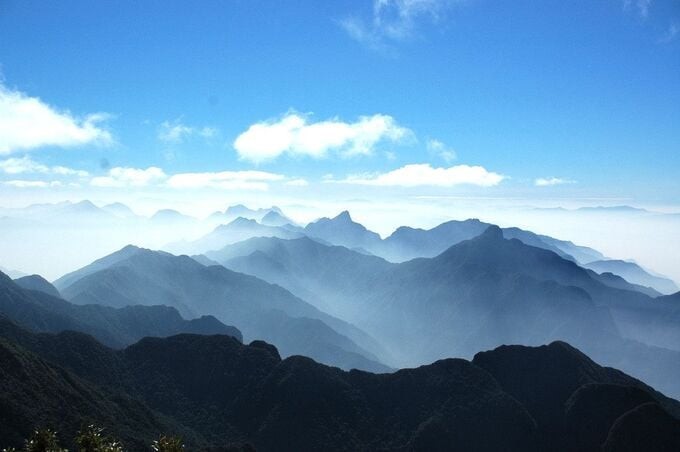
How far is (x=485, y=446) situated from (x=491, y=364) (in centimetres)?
3336

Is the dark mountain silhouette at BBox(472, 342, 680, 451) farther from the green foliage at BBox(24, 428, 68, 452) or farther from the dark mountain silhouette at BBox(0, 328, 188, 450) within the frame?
the green foliage at BBox(24, 428, 68, 452)

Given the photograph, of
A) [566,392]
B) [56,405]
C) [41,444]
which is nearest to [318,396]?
[56,405]

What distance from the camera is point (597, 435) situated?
11675 centimetres

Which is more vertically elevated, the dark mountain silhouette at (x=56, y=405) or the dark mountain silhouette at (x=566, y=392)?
the dark mountain silhouette at (x=56, y=405)

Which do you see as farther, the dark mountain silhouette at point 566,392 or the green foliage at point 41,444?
the dark mountain silhouette at point 566,392

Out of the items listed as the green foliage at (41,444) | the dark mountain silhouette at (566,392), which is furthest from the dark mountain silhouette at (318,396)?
the green foliage at (41,444)

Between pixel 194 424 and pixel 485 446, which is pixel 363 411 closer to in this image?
pixel 485 446

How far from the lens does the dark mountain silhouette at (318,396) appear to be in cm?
11000

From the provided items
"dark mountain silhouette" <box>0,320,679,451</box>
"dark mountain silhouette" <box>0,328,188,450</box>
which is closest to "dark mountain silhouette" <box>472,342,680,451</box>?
"dark mountain silhouette" <box>0,320,679,451</box>

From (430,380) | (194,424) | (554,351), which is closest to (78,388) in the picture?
(194,424)

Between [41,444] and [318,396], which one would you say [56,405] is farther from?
[318,396]

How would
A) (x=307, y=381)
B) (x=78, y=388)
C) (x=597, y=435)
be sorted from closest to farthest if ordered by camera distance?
(x=78, y=388) → (x=597, y=435) → (x=307, y=381)

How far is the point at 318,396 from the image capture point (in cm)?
13438

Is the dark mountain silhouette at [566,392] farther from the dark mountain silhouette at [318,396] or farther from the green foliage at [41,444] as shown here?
the green foliage at [41,444]
